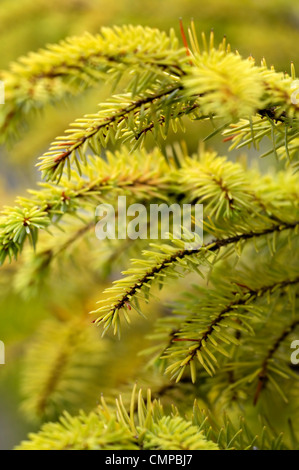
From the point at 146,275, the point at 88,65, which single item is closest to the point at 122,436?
the point at 146,275

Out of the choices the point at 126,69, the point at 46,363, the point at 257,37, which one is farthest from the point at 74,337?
the point at 257,37

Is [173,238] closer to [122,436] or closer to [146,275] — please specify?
[146,275]

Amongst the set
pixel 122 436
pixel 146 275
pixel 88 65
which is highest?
pixel 88 65

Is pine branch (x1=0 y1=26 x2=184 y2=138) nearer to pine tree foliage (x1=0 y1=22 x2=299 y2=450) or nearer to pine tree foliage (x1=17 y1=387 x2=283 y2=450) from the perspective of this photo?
pine tree foliage (x1=0 y1=22 x2=299 y2=450)

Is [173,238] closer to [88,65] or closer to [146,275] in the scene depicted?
[146,275]

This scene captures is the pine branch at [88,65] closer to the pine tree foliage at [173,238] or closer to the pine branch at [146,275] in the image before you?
the pine tree foliage at [173,238]

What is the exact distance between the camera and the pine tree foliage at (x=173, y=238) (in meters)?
0.38

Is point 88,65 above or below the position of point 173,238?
above

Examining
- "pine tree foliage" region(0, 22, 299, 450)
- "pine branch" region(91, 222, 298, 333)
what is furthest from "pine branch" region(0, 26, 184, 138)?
"pine branch" region(91, 222, 298, 333)

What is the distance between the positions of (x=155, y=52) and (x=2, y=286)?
56 cm

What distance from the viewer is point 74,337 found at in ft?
2.57

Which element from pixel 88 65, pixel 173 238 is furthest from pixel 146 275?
pixel 88 65

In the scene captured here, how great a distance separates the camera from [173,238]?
1.50 ft
